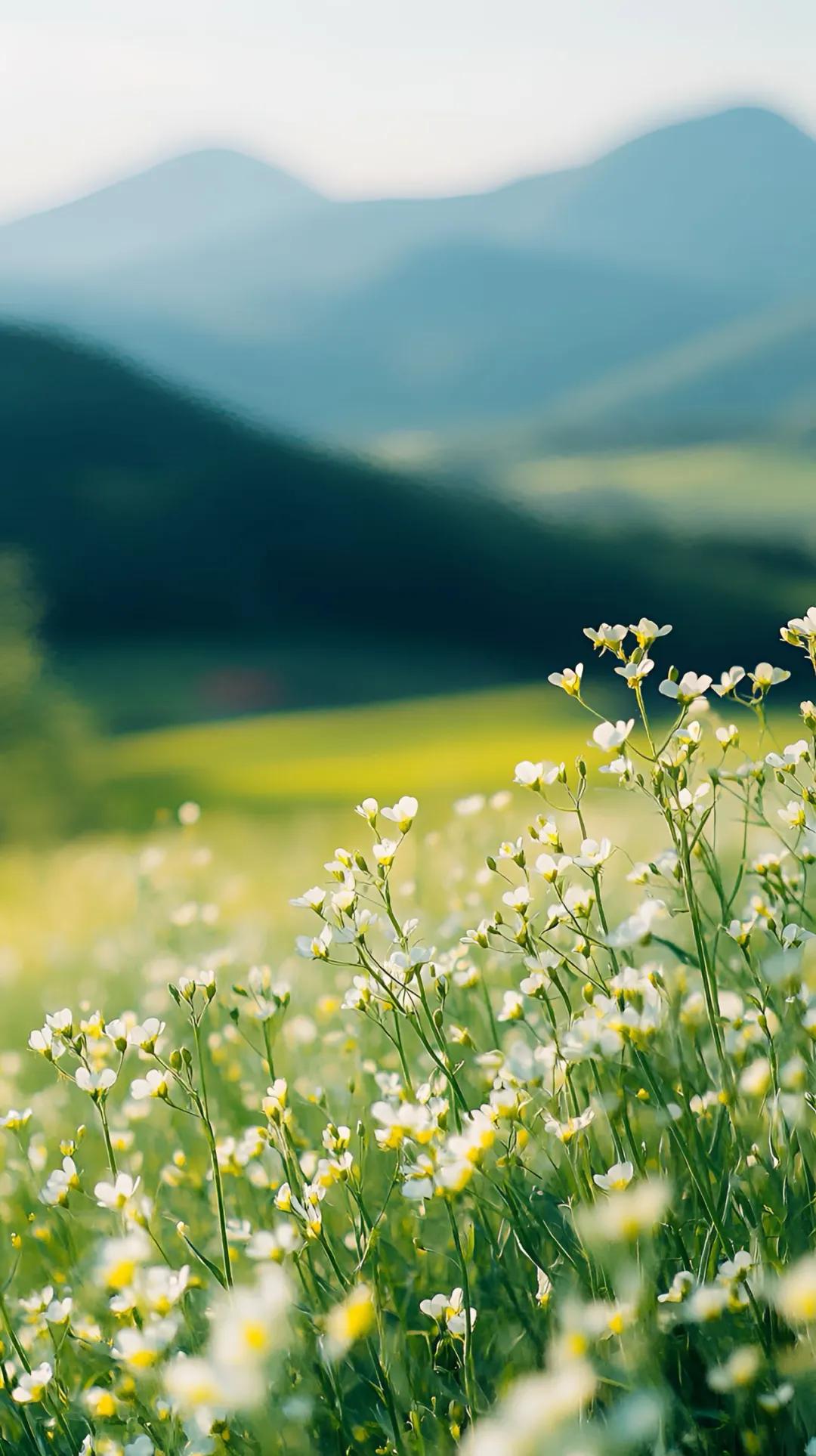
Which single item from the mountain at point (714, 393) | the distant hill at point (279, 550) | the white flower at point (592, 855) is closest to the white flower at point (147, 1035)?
the white flower at point (592, 855)

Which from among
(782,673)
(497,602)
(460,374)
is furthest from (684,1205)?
(460,374)

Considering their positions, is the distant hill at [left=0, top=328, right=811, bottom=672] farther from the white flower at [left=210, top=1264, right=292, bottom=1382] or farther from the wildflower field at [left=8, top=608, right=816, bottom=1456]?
the white flower at [left=210, top=1264, right=292, bottom=1382]

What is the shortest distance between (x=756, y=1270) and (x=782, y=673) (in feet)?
2.90

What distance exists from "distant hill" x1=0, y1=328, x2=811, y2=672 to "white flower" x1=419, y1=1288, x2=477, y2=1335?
15.9 meters

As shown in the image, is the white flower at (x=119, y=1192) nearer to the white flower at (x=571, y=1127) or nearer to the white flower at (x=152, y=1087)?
the white flower at (x=152, y=1087)

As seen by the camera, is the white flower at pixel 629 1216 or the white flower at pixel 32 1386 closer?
the white flower at pixel 629 1216

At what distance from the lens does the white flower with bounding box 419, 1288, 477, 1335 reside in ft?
4.98

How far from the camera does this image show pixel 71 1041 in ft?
5.54

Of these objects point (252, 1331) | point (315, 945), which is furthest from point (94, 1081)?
point (252, 1331)

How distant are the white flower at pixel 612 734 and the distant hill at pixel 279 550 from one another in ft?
51.9

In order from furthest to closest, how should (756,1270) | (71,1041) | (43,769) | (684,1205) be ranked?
1. (43,769)
2. (684,1205)
3. (71,1041)
4. (756,1270)

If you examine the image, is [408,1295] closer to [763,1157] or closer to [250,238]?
[763,1157]

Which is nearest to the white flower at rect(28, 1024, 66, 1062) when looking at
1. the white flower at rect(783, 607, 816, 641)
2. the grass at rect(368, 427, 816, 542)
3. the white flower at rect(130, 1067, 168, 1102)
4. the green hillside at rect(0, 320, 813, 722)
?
the white flower at rect(130, 1067, 168, 1102)

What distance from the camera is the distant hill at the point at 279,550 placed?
1823 cm
